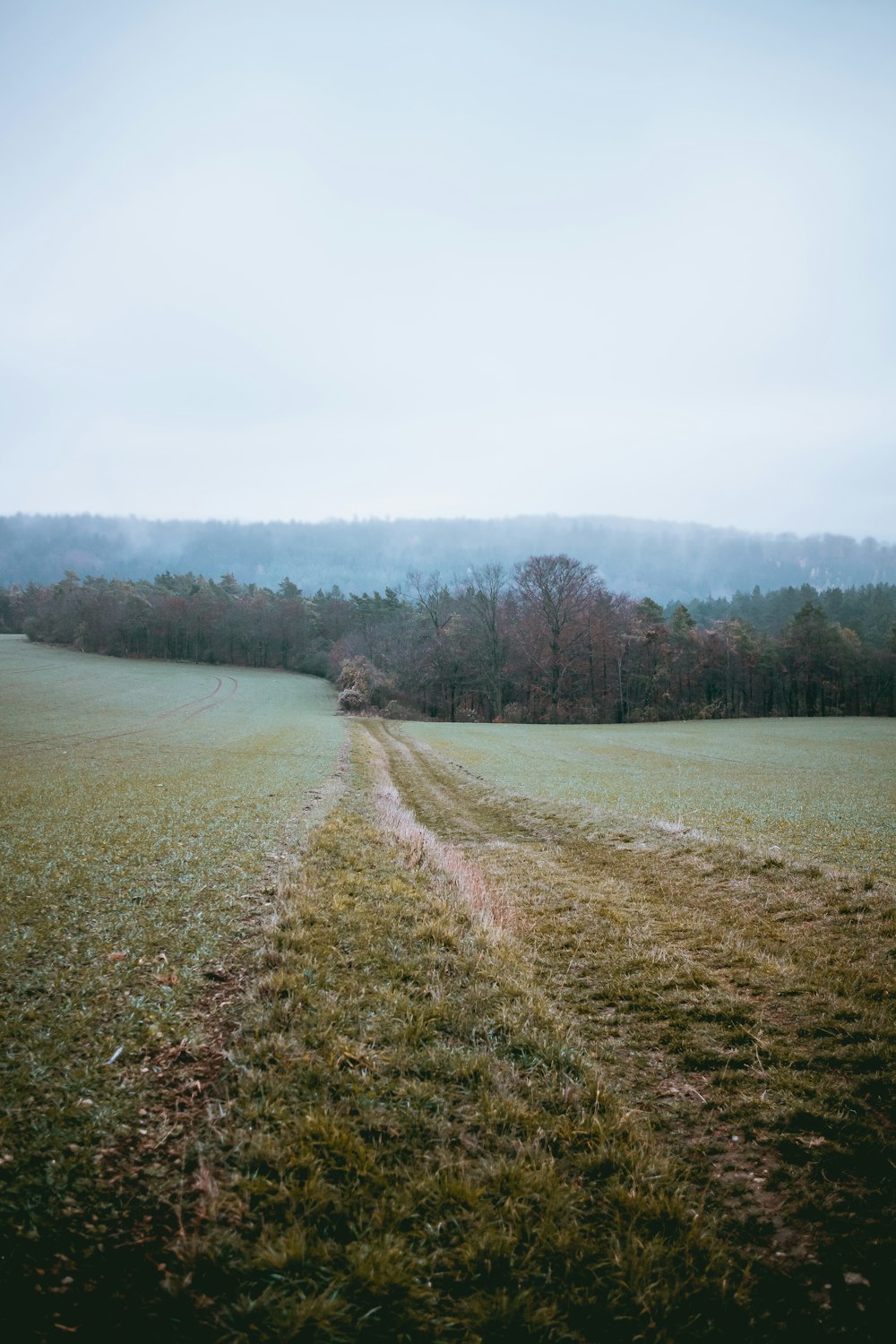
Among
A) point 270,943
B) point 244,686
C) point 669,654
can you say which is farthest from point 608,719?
point 270,943

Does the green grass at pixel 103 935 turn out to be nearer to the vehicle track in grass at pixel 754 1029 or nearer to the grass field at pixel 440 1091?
the grass field at pixel 440 1091

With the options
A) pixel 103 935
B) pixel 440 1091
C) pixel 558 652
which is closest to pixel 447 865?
pixel 103 935

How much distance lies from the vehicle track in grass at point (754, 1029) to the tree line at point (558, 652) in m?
55.2

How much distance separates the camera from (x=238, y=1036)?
18.0 ft

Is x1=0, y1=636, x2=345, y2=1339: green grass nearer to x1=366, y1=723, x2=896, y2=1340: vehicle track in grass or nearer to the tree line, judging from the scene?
x1=366, y1=723, x2=896, y2=1340: vehicle track in grass

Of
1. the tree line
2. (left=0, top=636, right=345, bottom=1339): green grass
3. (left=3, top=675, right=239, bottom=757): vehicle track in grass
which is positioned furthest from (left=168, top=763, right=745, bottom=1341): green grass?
the tree line

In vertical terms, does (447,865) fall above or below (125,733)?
above

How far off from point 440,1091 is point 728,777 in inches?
1028

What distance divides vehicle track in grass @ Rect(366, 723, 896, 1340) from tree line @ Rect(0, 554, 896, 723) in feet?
181

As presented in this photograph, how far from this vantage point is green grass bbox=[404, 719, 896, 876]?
48.8ft

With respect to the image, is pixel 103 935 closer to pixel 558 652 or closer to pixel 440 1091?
pixel 440 1091

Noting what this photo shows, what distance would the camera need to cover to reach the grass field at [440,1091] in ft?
10.8

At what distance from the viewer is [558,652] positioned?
72.3 meters

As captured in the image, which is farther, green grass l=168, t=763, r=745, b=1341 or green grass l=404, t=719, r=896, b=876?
green grass l=404, t=719, r=896, b=876
